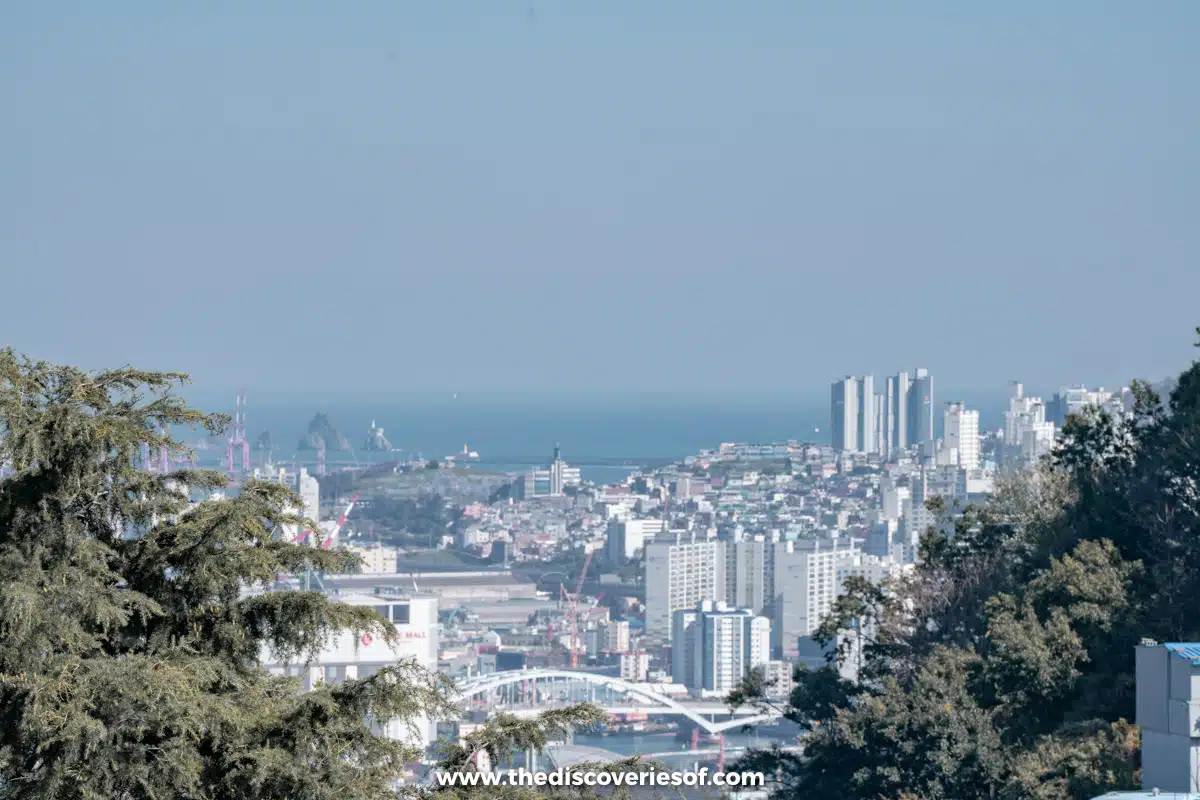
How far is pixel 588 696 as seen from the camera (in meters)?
45.3

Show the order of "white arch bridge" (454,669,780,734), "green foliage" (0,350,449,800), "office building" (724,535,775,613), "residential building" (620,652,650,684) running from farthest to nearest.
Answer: "office building" (724,535,775,613) → "residential building" (620,652,650,684) → "white arch bridge" (454,669,780,734) → "green foliage" (0,350,449,800)

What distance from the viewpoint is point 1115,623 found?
12172 mm

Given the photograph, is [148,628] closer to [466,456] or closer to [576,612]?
[576,612]

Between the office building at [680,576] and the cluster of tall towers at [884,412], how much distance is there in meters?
33.2

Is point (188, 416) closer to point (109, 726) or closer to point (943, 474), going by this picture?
point (109, 726)

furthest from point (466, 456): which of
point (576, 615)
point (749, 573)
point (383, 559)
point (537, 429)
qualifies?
point (576, 615)

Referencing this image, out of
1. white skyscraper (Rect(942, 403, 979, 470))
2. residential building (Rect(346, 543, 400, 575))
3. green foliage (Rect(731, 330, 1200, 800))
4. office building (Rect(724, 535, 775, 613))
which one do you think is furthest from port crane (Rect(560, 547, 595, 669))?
green foliage (Rect(731, 330, 1200, 800))

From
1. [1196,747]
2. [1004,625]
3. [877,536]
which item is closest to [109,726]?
[1196,747]

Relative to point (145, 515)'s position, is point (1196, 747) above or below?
below

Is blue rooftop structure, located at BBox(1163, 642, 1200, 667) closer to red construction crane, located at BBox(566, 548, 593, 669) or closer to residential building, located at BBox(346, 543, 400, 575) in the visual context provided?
red construction crane, located at BBox(566, 548, 593, 669)

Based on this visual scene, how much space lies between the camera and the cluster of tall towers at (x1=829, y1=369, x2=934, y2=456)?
101 meters

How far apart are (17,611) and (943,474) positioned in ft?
237

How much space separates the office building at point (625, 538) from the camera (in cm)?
7394

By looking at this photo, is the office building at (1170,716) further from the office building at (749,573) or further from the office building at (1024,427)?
the office building at (1024,427)
